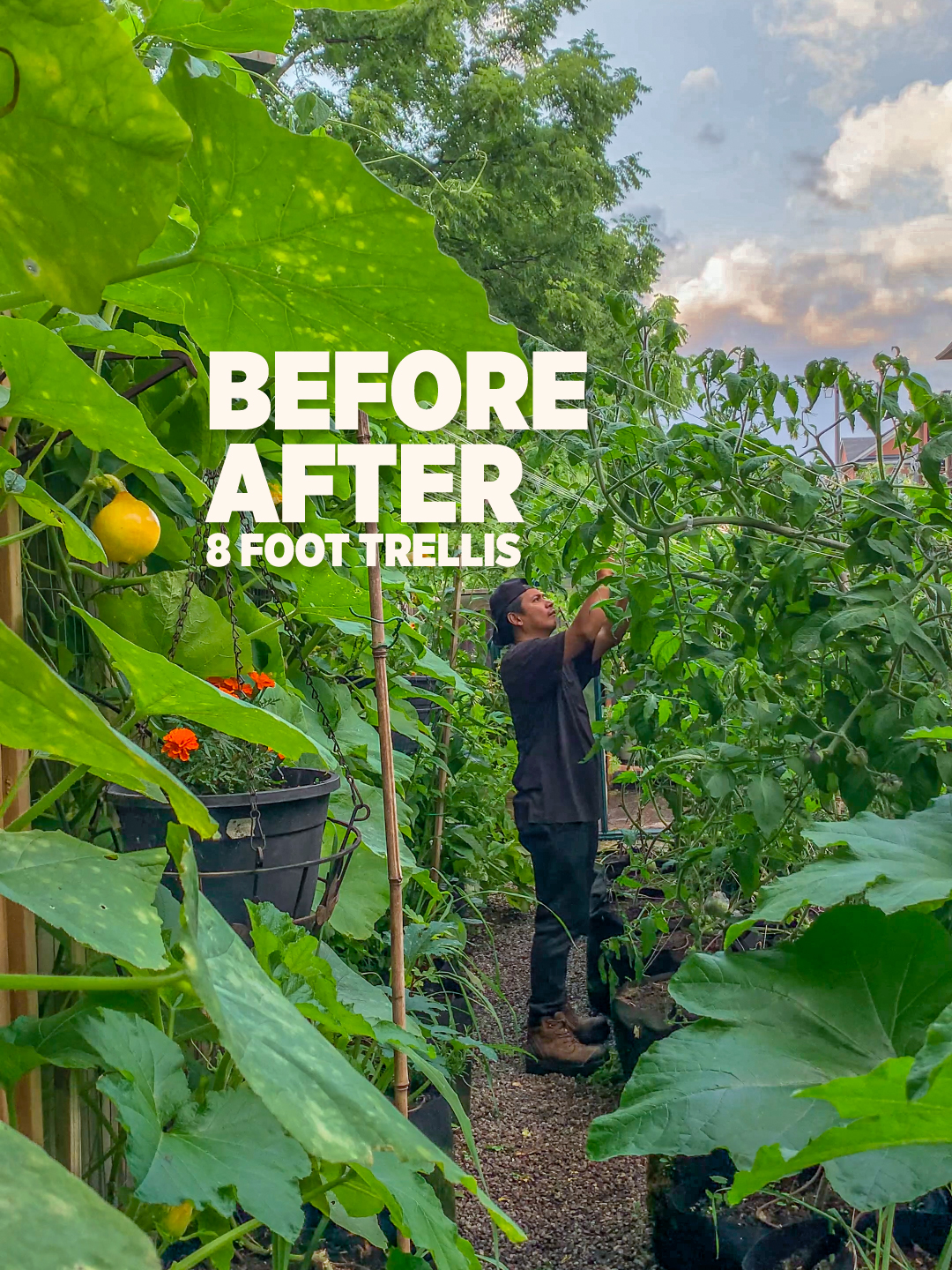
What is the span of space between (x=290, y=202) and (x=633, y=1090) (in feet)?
1.94

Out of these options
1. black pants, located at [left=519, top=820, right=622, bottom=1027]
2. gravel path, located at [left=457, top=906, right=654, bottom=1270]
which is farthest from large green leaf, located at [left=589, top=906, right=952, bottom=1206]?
black pants, located at [left=519, top=820, right=622, bottom=1027]

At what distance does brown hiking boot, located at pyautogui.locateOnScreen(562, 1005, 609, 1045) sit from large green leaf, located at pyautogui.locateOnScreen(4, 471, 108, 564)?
10.5 ft

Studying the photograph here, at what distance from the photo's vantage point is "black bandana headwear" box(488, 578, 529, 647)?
4.20 m

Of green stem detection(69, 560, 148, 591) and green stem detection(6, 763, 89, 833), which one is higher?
green stem detection(69, 560, 148, 591)

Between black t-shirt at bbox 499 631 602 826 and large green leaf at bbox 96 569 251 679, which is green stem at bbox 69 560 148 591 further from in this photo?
black t-shirt at bbox 499 631 602 826

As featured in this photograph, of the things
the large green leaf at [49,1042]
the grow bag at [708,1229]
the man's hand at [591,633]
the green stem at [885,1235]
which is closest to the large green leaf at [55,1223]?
the large green leaf at [49,1042]

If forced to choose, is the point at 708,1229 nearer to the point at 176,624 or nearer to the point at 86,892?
the point at 176,624

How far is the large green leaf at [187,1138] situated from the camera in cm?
64

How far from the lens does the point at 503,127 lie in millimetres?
12727

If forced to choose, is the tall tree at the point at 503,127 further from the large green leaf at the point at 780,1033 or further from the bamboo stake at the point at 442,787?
the large green leaf at the point at 780,1033

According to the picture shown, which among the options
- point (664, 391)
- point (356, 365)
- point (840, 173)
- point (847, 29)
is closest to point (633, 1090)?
point (356, 365)

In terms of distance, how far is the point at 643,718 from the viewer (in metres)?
2.20

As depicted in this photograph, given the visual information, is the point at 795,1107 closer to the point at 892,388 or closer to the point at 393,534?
A: the point at 892,388

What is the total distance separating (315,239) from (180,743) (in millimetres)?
801
